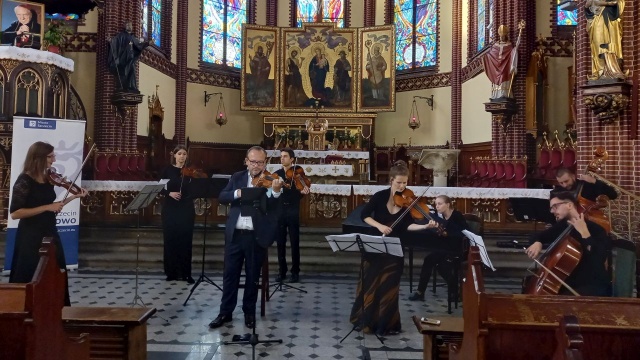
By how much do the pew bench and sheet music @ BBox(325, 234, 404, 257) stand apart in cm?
188

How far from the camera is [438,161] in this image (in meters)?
12.8

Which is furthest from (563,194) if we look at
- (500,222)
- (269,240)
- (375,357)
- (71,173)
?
(71,173)

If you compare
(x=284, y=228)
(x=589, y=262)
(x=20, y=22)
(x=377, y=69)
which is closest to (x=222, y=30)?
(x=377, y=69)

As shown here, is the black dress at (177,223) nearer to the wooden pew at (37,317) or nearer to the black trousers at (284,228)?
the black trousers at (284,228)

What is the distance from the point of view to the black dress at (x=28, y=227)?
470 cm

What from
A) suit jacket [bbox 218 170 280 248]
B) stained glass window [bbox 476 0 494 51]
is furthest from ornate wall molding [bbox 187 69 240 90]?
suit jacket [bbox 218 170 280 248]

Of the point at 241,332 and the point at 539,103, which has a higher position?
the point at 539,103

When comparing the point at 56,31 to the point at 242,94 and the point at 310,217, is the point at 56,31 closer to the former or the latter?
the point at 310,217

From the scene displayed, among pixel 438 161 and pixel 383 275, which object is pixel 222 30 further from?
pixel 383 275

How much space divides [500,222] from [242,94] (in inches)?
430

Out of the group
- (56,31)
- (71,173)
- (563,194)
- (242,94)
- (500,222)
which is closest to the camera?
(563,194)

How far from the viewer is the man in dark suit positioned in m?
5.33

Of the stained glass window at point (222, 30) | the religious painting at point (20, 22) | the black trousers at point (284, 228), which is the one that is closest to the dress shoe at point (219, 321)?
the black trousers at point (284, 228)

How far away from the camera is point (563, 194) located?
4.73m
